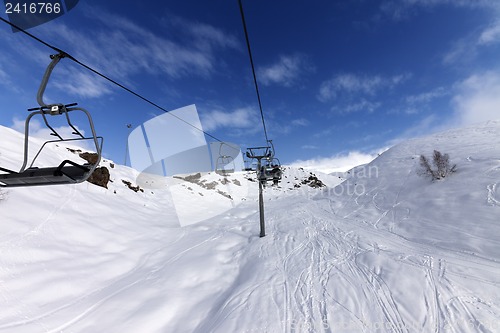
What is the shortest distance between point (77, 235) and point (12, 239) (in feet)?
8.72

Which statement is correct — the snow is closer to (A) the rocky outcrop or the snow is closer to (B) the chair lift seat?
(A) the rocky outcrop

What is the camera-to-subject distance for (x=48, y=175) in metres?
4.25

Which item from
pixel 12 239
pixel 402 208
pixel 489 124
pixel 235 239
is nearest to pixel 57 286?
pixel 12 239

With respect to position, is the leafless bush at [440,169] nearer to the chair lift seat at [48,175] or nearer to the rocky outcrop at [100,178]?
the chair lift seat at [48,175]

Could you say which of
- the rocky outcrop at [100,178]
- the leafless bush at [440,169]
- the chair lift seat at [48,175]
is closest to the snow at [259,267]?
the leafless bush at [440,169]

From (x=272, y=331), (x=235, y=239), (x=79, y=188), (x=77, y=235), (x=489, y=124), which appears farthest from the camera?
(x=489, y=124)

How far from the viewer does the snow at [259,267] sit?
677cm

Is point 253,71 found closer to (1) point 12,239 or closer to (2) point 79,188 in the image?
(1) point 12,239

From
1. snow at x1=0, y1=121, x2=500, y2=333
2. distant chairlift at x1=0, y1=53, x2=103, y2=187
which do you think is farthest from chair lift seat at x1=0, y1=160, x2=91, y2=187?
snow at x1=0, y1=121, x2=500, y2=333

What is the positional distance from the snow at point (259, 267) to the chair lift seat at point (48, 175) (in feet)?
15.8

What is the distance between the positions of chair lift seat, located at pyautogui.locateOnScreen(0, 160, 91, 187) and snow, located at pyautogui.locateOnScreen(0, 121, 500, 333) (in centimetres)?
482

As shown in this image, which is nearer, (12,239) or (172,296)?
(172,296)

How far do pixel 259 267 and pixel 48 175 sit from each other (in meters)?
8.36

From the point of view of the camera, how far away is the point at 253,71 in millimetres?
6840
